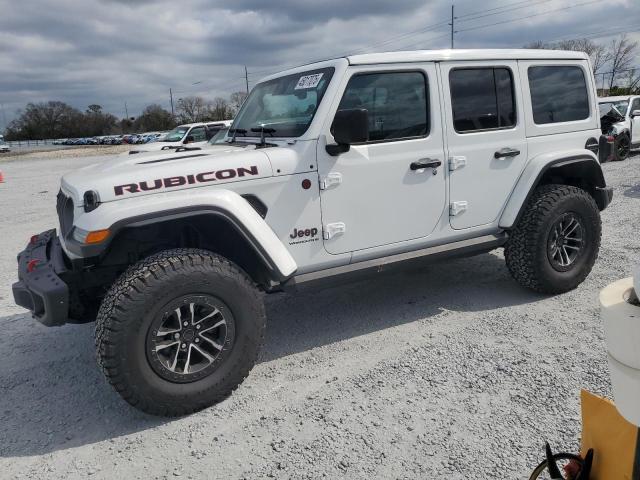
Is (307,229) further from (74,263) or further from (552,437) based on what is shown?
(552,437)

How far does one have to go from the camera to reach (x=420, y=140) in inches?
145

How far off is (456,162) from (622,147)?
37.8 feet

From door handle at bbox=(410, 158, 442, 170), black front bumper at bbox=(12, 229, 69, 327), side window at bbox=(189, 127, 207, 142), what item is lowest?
black front bumper at bbox=(12, 229, 69, 327)

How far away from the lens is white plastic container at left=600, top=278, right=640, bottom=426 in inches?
45.6

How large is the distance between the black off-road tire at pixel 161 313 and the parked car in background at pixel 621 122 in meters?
12.5

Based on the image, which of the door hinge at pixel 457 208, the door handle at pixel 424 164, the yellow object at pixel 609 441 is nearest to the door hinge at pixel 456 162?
the door handle at pixel 424 164

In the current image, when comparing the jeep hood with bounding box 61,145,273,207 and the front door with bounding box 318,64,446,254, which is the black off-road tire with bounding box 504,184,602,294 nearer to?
the front door with bounding box 318,64,446,254

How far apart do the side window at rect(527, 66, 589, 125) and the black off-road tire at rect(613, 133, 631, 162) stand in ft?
31.7

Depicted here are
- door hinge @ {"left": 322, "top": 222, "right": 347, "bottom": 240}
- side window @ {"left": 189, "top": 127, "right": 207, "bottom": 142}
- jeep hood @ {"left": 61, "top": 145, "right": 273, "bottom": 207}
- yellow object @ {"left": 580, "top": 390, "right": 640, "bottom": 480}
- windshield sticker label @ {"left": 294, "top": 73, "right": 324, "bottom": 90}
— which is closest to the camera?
yellow object @ {"left": 580, "top": 390, "right": 640, "bottom": 480}

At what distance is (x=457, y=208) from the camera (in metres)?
3.91

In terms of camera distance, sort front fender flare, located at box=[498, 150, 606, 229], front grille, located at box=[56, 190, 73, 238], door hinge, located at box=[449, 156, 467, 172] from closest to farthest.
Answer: front grille, located at box=[56, 190, 73, 238]
door hinge, located at box=[449, 156, 467, 172]
front fender flare, located at box=[498, 150, 606, 229]

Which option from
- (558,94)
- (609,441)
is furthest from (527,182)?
(609,441)

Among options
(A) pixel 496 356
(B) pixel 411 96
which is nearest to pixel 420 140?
(B) pixel 411 96

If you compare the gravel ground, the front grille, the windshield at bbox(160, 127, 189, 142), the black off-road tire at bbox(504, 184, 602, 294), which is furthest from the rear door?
the windshield at bbox(160, 127, 189, 142)
